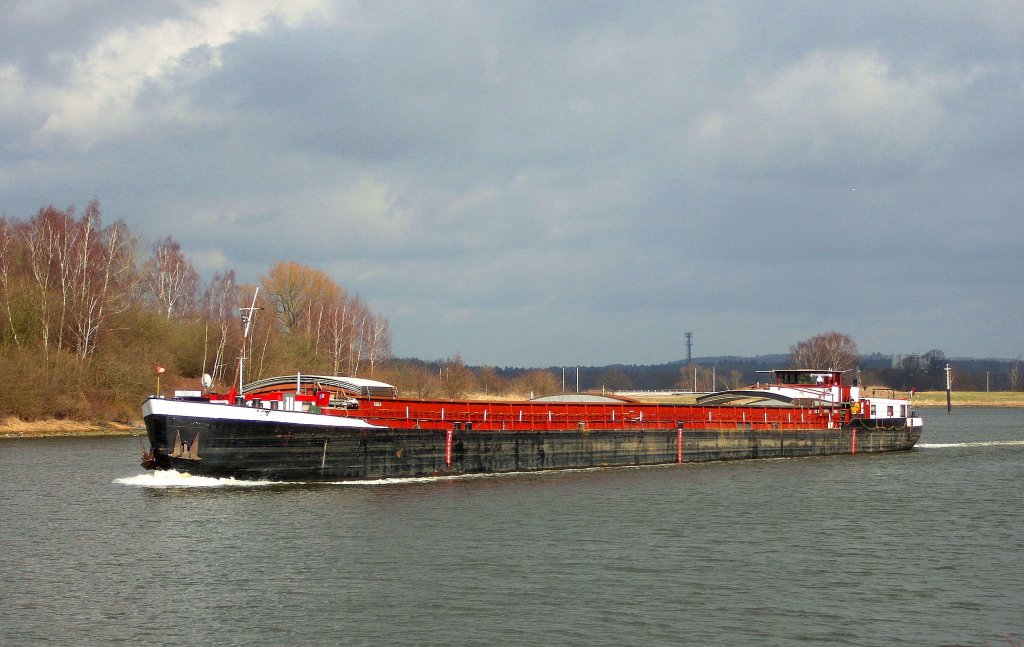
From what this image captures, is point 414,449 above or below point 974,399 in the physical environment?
below

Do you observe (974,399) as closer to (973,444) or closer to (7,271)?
(973,444)

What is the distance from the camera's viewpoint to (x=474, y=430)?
4306cm

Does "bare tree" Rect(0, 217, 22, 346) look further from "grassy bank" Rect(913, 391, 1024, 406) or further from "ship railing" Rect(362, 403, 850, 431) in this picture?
"grassy bank" Rect(913, 391, 1024, 406)

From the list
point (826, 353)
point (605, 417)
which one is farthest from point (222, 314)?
point (826, 353)

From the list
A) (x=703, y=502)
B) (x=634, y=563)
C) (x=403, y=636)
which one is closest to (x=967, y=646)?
(x=634, y=563)

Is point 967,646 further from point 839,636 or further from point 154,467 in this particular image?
point 154,467

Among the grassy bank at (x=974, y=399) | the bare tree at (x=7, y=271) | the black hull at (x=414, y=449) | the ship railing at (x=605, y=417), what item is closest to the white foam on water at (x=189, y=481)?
the black hull at (x=414, y=449)

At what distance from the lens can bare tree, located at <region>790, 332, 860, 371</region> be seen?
596 feet

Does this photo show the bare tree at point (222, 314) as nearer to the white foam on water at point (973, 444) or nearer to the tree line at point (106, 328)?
the tree line at point (106, 328)

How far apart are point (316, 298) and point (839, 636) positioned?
88686 mm

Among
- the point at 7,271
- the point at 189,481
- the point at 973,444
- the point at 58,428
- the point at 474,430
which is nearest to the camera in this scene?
the point at 189,481

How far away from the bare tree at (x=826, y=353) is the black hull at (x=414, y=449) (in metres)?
131

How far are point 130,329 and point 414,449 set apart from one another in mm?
43665

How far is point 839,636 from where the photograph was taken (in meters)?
19.5
